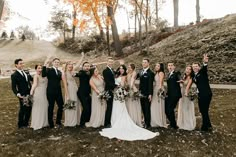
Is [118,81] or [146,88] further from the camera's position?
[118,81]

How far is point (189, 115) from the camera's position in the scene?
11.2 meters

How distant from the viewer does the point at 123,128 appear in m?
11.0

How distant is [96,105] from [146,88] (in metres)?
1.75

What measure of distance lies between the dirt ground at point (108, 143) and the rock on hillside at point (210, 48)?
10.8 metres

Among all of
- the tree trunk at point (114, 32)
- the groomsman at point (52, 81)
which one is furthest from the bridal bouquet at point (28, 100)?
the tree trunk at point (114, 32)

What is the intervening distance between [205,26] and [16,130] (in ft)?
74.4

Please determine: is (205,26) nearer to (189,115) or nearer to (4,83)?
(4,83)

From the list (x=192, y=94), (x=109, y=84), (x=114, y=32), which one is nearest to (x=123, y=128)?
(x=109, y=84)

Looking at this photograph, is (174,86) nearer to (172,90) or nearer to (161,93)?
(172,90)

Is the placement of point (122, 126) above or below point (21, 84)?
below

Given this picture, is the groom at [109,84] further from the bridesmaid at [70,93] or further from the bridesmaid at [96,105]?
the bridesmaid at [70,93]

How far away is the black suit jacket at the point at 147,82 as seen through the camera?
11172mm

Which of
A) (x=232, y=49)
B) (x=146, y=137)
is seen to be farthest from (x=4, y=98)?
(x=232, y=49)

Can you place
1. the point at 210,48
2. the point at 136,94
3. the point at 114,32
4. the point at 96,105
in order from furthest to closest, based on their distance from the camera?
the point at 114,32
the point at 210,48
the point at 96,105
the point at 136,94
